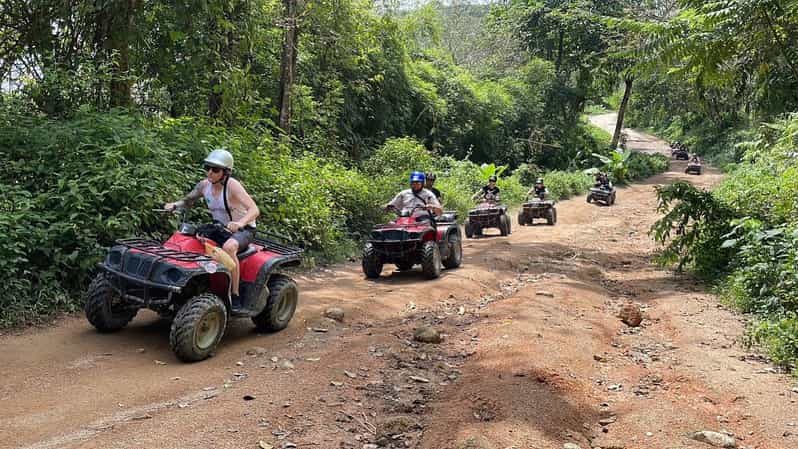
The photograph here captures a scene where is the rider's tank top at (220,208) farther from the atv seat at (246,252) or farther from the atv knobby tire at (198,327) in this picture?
the atv knobby tire at (198,327)

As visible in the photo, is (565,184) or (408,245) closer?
(408,245)

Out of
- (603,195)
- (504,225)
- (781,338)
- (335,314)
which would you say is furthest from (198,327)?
(603,195)

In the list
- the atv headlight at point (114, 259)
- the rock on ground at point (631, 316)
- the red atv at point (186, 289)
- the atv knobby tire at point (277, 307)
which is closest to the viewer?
the red atv at point (186, 289)

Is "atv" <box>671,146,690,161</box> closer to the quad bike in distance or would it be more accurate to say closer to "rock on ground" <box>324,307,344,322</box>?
the quad bike in distance

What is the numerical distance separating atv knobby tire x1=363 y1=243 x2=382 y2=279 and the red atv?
139 inches

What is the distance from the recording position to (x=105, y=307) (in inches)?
243

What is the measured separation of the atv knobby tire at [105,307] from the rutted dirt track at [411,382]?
0.12m

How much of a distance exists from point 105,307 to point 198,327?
1.14 meters

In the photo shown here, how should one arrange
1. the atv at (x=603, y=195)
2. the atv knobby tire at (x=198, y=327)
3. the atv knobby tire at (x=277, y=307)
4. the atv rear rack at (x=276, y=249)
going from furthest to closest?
1. the atv at (x=603, y=195)
2. the atv rear rack at (x=276, y=249)
3. the atv knobby tire at (x=277, y=307)
4. the atv knobby tire at (x=198, y=327)

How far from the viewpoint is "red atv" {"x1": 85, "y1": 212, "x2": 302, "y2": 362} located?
564 cm

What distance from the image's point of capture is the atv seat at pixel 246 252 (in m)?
6.55

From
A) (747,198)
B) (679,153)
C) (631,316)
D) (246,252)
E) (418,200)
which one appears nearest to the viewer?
(246,252)

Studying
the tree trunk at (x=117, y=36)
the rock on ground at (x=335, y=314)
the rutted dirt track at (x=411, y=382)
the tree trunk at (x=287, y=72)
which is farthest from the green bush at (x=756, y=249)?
the tree trunk at (x=117, y=36)

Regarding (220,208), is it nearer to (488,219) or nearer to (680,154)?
(488,219)
